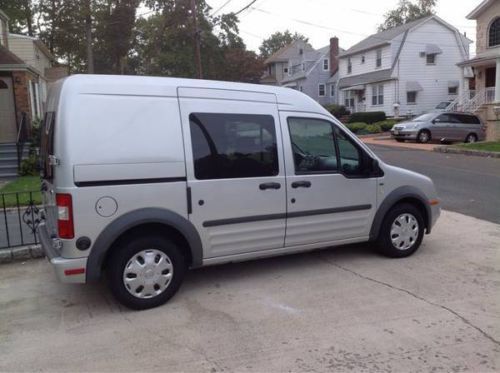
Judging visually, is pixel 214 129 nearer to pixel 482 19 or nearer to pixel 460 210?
pixel 460 210

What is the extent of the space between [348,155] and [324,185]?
1.71 ft

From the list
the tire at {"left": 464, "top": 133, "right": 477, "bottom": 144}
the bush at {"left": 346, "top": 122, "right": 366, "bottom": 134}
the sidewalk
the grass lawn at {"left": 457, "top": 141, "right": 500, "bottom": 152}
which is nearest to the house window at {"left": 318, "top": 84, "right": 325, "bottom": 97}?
the bush at {"left": 346, "top": 122, "right": 366, "bottom": 134}

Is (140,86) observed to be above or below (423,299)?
above

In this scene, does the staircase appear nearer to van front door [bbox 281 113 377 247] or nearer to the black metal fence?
the black metal fence

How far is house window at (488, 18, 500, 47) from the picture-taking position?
2837 centimetres

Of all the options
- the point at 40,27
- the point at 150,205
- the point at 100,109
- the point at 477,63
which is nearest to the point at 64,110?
the point at 100,109

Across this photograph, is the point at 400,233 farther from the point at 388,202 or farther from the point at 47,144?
the point at 47,144

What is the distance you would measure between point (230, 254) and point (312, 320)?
115 centimetres

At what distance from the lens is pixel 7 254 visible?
232 inches

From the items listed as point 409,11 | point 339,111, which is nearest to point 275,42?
point 409,11

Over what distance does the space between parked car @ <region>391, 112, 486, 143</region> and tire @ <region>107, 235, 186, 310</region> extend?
72.5 feet

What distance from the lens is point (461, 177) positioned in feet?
42.0

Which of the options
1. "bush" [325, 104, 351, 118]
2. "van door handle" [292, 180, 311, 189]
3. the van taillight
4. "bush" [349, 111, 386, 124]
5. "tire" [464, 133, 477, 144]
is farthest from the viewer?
"bush" [325, 104, 351, 118]

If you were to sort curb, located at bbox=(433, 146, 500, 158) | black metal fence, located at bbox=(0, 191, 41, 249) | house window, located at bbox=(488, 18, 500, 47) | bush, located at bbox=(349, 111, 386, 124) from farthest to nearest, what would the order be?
bush, located at bbox=(349, 111, 386, 124), house window, located at bbox=(488, 18, 500, 47), curb, located at bbox=(433, 146, 500, 158), black metal fence, located at bbox=(0, 191, 41, 249)
